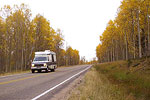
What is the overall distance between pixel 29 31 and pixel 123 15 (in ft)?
60.0

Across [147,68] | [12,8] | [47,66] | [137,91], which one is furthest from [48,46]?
[137,91]

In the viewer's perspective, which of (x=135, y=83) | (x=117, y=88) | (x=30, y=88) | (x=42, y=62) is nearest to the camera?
(x=117, y=88)

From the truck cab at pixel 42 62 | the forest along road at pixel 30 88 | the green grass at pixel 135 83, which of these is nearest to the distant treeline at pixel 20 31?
the truck cab at pixel 42 62

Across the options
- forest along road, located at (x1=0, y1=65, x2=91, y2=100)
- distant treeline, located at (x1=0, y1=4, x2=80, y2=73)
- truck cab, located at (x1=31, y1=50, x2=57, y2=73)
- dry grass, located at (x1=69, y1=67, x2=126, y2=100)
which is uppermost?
distant treeline, located at (x1=0, y1=4, x2=80, y2=73)

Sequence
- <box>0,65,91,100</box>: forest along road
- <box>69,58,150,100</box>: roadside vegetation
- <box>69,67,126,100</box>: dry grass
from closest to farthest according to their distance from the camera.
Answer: <box>69,67,126,100</box>: dry grass
<box>69,58,150,100</box>: roadside vegetation
<box>0,65,91,100</box>: forest along road

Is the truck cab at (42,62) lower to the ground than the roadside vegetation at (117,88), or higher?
higher

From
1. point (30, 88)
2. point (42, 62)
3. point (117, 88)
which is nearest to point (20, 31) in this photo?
point (42, 62)

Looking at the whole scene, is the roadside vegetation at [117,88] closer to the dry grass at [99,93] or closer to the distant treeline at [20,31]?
the dry grass at [99,93]

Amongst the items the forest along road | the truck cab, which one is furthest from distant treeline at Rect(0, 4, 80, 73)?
the forest along road

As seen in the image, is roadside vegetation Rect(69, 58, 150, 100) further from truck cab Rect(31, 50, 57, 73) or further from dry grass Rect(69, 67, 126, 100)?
truck cab Rect(31, 50, 57, 73)

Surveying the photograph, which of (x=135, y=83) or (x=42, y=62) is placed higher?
(x=42, y=62)

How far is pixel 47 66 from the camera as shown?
779 inches

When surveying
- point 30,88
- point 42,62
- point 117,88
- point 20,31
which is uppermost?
point 20,31

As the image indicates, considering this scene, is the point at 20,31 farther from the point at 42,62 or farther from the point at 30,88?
the point at 30,88
